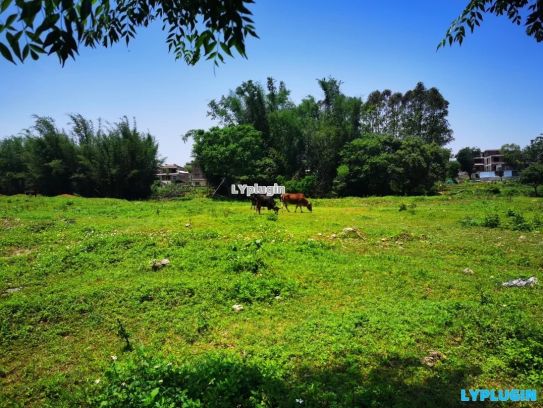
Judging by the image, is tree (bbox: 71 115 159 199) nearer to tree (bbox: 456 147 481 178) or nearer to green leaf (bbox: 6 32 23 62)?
green leaf (bbox: 6 32 23 62)

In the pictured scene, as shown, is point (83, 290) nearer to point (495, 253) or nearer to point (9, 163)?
point (495, 253)

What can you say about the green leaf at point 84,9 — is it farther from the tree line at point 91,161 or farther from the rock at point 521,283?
the tree line at point 91,161

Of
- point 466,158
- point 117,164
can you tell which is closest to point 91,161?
point 117,164

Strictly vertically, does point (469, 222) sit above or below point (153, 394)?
above

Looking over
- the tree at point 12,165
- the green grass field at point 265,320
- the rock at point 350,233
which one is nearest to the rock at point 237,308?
the green grass field at point 265,320

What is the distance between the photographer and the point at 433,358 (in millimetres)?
4852

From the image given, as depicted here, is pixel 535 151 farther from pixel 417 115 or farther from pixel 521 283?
pixel 521 283

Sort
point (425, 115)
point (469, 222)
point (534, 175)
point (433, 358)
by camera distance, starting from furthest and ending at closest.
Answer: point (425, 115) < point (534, 175) < point (469, 222) < point (433, 358)

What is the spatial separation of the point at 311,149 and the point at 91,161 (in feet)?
72.7

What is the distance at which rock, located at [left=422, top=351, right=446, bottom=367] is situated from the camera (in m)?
4.74

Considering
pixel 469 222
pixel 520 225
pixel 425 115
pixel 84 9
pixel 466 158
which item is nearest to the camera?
pixel 84 9

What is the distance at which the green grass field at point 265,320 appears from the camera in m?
4.16

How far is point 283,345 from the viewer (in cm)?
527

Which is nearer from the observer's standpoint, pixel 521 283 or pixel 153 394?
pixel 153 394
